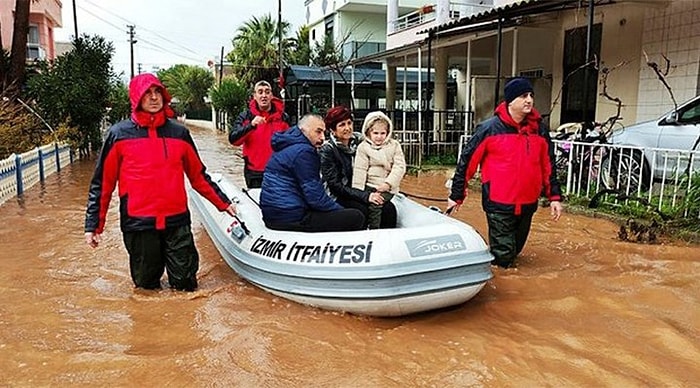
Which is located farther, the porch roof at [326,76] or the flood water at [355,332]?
the porch roof at [326,76]

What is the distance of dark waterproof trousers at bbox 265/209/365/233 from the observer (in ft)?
14.5

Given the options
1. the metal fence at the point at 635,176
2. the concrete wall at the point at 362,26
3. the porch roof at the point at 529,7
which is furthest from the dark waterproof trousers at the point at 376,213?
the concrete wall at the point at 362,26

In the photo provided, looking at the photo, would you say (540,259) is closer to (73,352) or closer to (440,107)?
(73,352)

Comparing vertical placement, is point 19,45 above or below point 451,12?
below

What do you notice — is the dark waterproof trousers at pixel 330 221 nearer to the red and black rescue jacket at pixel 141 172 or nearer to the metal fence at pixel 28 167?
the red and black rescue jacket at pixel 141 172

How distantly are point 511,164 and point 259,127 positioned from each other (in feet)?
8.62

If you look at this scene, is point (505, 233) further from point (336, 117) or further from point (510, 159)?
point (336, 117)

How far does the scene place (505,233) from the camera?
502 centimetres

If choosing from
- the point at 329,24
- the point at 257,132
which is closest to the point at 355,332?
the point at 257,132

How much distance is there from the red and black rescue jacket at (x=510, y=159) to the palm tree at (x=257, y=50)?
2879 centimetres

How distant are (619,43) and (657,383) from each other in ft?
30.7

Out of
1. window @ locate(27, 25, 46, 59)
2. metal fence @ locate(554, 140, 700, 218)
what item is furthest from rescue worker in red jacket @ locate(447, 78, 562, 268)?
window @ locate(27, 25, 46, 59)

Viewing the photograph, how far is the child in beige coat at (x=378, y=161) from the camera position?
4.91m

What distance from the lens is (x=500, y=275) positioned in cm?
503
